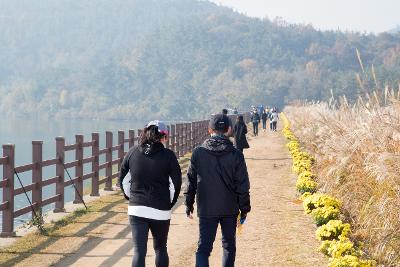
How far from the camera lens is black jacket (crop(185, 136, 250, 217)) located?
6242 millimetres

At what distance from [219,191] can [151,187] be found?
66 cm

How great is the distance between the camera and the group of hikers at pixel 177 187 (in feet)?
19.7

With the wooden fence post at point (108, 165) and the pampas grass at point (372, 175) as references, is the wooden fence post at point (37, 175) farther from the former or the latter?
the wooden fence post at point (108, 165)

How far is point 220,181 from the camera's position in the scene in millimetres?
6262

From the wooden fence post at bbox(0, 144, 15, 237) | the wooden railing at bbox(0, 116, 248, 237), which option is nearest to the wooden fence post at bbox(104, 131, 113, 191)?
the wooden railing at bbox(0, 116, 248, 237)

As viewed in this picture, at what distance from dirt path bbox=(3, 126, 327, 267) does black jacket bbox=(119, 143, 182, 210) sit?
219 cm

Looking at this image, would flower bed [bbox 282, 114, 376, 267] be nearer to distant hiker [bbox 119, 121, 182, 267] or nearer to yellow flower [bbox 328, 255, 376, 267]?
yellow flower [bbox 328, 255, 376, 267]

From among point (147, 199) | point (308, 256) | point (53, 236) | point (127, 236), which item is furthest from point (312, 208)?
point (147, 199)

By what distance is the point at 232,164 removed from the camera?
6.27 meters

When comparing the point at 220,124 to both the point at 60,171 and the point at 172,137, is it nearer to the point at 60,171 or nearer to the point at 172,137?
the point at 60,171

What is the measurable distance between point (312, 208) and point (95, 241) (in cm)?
324

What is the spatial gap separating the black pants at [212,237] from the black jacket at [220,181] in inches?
2.9

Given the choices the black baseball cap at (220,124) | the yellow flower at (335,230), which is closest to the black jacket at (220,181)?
the black baseball cap at (220,124)

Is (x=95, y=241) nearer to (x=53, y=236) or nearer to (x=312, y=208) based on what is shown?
(x=53, y=236)
